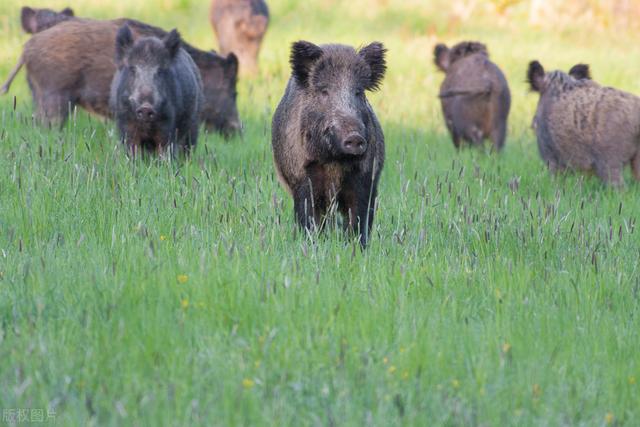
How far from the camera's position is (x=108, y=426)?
3600mm

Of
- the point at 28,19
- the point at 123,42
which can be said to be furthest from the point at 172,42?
the point at 28,19

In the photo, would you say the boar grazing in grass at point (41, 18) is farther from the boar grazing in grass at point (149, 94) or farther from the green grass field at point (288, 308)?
the green grass field at point (288, 308)

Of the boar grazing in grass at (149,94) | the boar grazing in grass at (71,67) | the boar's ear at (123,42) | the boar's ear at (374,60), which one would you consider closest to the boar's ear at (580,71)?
the boar grazing in grass at (149,94)

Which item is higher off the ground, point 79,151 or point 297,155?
point 297,155

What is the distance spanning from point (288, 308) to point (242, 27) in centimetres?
1276

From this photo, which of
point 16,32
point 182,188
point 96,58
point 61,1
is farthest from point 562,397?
point 61,1

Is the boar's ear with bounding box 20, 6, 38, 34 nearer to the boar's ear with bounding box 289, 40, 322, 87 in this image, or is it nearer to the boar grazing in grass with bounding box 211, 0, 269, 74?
the boar grazing in grass with bounding box 211, 0, 269, 74

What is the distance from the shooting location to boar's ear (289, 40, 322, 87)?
646cm

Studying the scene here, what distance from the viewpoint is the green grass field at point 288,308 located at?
3936mm

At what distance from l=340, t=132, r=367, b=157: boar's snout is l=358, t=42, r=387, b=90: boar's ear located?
2.26 feet

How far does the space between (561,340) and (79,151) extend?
5.51 metres

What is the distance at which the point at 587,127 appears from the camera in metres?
9.79

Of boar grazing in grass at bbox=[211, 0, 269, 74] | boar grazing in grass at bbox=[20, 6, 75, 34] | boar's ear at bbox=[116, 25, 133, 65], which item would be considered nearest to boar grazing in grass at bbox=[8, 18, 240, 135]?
boar's ear at bbox=[116, 25, 133, 65]

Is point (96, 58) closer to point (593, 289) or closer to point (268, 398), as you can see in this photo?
point (593, 289)
